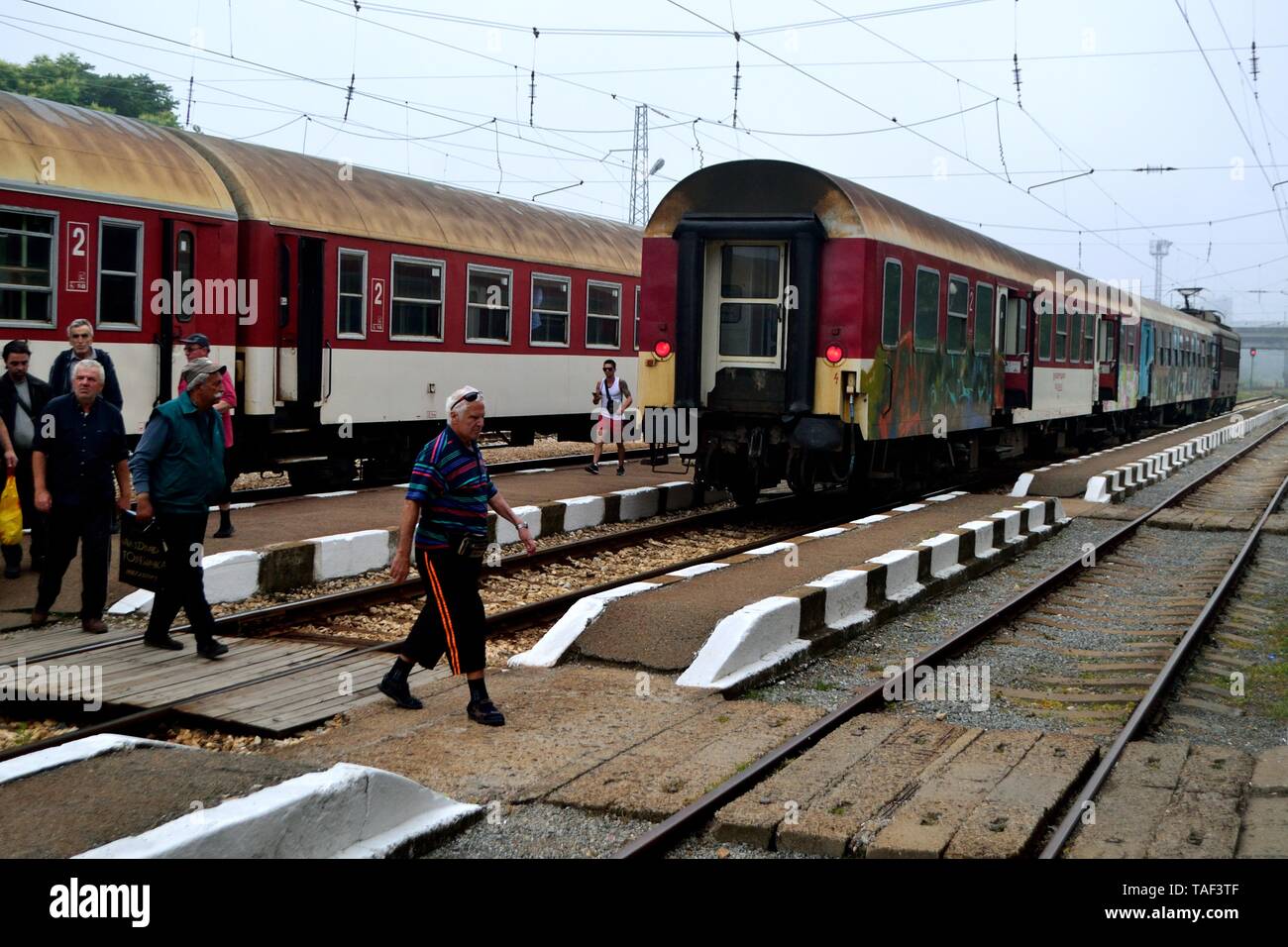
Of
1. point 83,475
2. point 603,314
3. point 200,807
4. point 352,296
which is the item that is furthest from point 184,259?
point 200,807

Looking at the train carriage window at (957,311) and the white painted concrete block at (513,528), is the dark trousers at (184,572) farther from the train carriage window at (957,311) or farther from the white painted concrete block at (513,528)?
the train carriage window at (957,311)

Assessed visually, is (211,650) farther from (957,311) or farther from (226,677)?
(957,311)

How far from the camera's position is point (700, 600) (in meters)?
9.32

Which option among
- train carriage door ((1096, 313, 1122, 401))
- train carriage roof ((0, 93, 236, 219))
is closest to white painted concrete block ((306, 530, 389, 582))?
train carriage roof ((0, 93, 236, 219))

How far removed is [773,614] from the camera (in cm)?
832

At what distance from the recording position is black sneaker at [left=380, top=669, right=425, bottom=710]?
6.99 metres

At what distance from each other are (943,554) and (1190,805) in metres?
6.05

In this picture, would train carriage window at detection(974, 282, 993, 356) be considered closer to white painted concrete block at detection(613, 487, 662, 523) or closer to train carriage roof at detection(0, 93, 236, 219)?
white painted concrete block at detection(613, 487, 662, 523)

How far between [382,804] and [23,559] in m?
Result: 6.54

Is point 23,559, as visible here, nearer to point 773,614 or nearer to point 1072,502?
point 773,614

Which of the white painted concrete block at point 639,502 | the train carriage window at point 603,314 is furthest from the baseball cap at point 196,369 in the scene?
the train carriage window at point 603,314

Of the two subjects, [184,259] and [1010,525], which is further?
[1010,525]

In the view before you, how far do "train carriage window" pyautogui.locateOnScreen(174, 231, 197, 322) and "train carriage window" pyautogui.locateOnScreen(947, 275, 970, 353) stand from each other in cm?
854
